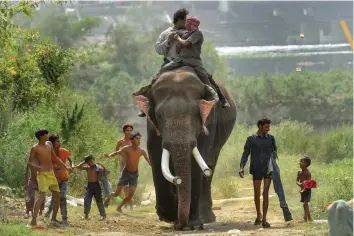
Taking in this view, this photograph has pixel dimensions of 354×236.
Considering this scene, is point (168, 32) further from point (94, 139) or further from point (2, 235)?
point (94, 139)

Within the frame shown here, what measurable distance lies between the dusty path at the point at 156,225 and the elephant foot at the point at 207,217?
0.38 ft

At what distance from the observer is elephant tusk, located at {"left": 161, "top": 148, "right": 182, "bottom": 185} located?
14383 mm

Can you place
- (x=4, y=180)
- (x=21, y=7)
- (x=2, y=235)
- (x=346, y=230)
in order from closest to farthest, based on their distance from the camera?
(x=346, y=230)
(x=2, y=235)
(x=21, y=7)
(x=4, y=180)

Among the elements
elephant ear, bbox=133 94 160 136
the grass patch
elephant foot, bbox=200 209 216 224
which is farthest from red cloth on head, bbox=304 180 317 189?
the grass patch

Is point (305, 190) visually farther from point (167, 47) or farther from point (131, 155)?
point (131, 155)

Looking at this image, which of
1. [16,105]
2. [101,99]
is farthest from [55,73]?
[101,99]

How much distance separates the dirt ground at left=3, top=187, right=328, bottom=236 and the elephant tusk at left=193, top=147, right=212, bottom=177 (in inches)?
30.8

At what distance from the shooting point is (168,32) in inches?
640

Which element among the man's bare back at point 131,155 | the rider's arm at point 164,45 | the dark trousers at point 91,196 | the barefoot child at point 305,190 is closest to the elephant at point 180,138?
the rider's arm at point 164,45

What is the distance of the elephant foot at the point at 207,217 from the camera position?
1682cm

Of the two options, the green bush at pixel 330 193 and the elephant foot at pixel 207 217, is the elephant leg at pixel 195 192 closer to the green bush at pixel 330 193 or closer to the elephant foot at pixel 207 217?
the elephant foot at pixel 207 217

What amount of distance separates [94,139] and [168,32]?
6425mm

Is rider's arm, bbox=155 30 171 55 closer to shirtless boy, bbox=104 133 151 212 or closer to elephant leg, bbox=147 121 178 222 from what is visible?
elephant leg, bbox=147 121 178 222

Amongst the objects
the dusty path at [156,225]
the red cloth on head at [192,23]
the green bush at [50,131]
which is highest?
the red cloth on head at [192,23]
